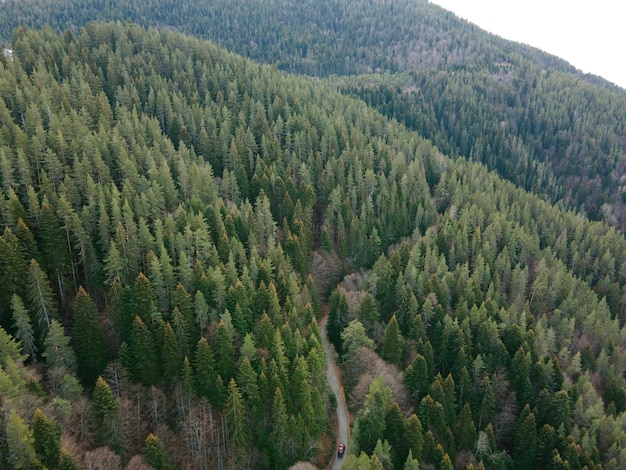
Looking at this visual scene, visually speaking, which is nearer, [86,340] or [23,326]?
[23,326]

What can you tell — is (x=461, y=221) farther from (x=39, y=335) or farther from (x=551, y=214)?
(x=39, y=335)

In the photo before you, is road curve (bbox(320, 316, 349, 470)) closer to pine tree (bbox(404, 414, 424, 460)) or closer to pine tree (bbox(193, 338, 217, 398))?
pine tree (bbox(404, 414, 424, 460))

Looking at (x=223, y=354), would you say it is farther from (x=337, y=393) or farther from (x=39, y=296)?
(x=39, y=296)

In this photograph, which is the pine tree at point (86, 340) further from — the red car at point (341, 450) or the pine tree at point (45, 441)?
the red car at point (341, 450)

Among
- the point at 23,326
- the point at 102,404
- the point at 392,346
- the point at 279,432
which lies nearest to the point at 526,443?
the point at 392,346

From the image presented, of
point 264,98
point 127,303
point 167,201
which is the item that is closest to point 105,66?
point 264,98

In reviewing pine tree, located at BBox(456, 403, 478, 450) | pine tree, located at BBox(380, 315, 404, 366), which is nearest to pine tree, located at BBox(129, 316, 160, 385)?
pine tree, located at BBox(380, 315, 404, 366)

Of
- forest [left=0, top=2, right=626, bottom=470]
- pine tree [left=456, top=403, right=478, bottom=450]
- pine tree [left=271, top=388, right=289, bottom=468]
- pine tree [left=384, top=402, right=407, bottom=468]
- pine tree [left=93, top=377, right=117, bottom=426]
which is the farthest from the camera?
pine tree [left=456, top=403, right=478, bottom=450]
